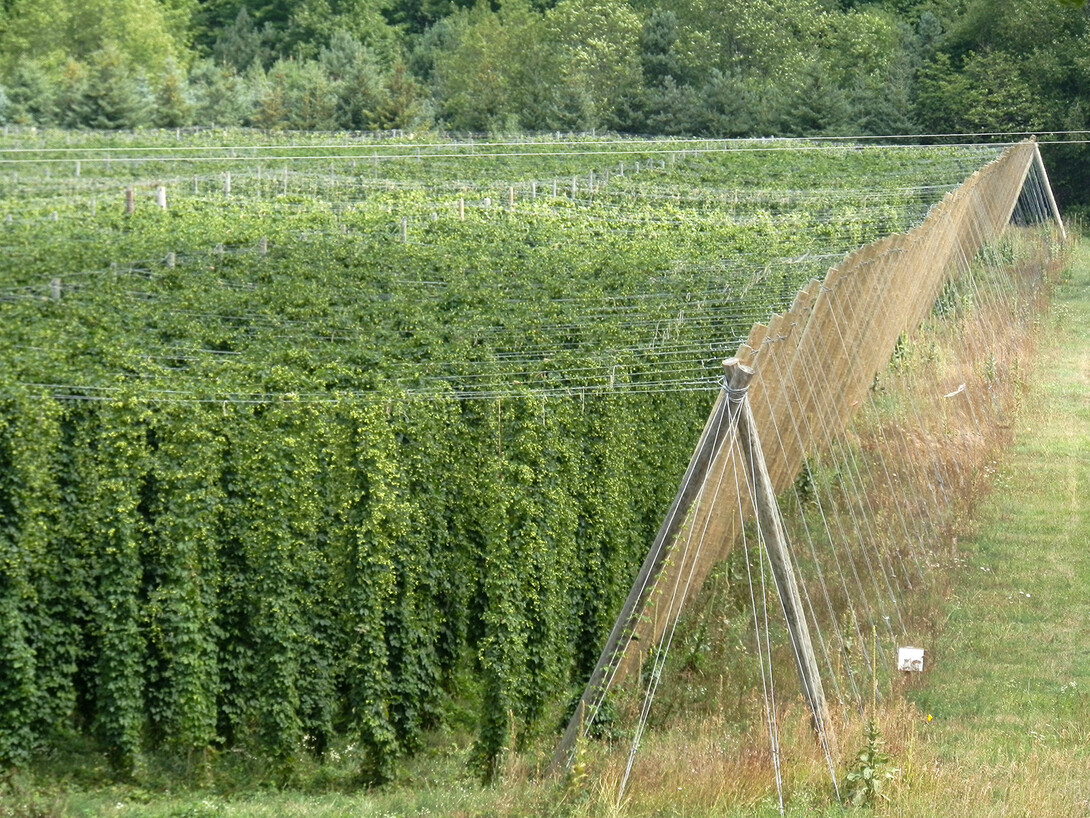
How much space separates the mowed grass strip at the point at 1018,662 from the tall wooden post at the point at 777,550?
54cm

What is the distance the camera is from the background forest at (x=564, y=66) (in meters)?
50.8

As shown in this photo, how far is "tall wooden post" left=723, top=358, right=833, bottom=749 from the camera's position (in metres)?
7.69

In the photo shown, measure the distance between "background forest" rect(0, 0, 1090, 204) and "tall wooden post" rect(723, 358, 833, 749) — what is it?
35263 mm

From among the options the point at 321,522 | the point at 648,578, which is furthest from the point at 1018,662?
the point at 321,522

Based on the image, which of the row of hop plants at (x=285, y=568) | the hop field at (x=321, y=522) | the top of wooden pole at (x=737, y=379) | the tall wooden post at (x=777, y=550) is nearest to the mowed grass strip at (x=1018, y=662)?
the tall wooden post at (x=777, y=550)

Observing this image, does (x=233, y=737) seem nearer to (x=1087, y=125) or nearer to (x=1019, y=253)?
(x=1019, y=253)

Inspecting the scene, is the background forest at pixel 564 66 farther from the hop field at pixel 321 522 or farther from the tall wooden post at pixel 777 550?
the tall wooden post at pixel 777 550

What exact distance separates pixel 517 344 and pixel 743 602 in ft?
16.1

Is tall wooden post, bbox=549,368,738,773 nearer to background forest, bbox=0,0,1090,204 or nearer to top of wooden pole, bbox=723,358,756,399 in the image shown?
top of wooden pole, bbox=723,358,756,399

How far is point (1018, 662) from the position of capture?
31.7 ft

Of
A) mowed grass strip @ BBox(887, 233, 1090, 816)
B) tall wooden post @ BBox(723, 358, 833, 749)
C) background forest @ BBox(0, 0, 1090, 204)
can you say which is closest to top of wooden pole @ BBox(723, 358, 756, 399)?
tall wooden post @ BBox(723, 358, 833, 749)

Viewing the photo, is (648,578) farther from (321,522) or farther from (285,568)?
(321,522)

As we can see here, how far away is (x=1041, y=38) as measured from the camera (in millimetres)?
54406

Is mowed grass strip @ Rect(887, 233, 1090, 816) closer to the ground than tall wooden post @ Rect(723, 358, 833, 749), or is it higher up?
closer to the ground
